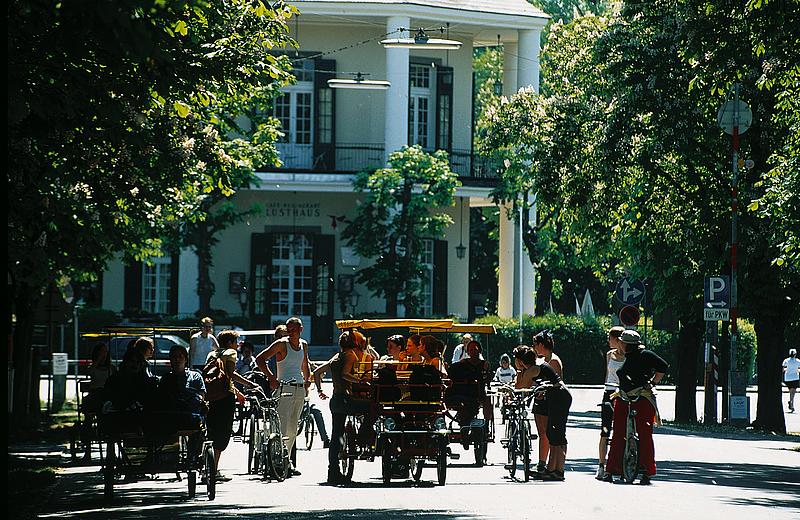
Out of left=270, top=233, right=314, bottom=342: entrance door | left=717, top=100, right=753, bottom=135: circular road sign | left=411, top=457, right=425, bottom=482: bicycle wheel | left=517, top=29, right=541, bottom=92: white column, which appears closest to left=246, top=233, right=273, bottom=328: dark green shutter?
left=270, top=233, right=314, bottom=342: entrance door

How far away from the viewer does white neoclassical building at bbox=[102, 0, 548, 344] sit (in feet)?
170

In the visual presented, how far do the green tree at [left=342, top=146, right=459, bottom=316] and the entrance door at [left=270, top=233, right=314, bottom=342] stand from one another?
427cm

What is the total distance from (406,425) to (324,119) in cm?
3452

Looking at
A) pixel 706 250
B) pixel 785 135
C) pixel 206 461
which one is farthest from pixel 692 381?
pixel 206 461

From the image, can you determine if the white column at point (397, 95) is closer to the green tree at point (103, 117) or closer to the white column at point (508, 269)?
the white column at point (508, 269)

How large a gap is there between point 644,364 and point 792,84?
8.70 meters

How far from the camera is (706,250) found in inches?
1324

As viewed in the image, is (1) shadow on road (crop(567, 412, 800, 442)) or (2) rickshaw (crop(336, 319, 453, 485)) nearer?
(2) rickshaw (crop(336, 319, 453, 485))

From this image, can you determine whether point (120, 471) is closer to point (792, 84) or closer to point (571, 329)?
point (792, 84)

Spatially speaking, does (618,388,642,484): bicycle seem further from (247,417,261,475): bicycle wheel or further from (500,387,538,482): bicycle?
(247,417,261,475): bicycle wheel

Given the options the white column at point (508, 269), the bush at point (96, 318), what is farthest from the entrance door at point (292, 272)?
the white column at point (508, 269)

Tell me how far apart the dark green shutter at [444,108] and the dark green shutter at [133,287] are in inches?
413

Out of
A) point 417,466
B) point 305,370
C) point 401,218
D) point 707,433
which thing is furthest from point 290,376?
point 401,218

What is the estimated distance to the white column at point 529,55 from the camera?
169 ft
